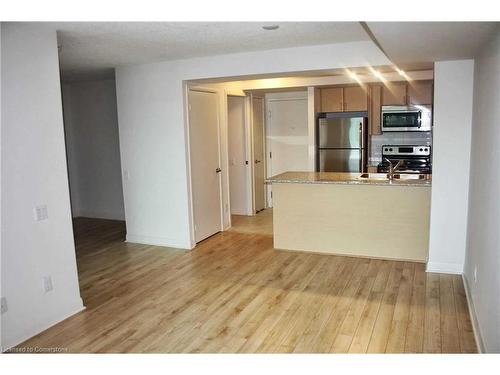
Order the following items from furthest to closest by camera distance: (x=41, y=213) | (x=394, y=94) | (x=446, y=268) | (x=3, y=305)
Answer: (x=394, y=94) → (x=446, y=268) → (x=41, y=213) → (x=3, y=305)

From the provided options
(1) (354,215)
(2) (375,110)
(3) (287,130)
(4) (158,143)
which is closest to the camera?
(1) (354,215)

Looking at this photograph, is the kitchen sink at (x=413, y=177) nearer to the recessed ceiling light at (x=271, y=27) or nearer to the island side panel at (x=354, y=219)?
the island side panel at (x=354, y=219)

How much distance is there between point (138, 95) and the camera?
541 cm

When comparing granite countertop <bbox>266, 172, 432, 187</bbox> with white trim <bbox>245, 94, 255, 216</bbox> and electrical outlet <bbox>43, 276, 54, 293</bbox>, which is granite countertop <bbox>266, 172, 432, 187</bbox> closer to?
white trim <bbox>245, 94, 255, 216</bbox>

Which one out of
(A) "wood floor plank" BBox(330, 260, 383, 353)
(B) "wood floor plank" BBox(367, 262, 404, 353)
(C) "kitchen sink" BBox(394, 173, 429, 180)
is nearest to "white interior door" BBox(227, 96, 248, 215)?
(C) "kitchen sink" BBox(394, 173, 429, 180)

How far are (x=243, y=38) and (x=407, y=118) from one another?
352 centimetres

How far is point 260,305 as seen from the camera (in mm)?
3691

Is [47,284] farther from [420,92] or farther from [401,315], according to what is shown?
[420,92]

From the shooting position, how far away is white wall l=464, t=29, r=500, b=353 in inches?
95.9

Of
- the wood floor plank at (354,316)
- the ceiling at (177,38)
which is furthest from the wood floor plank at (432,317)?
the ceiling at (177,38)

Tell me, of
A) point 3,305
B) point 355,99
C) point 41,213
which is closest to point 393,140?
point 355,99

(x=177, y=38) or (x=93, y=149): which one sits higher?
(x=177, y=38)
